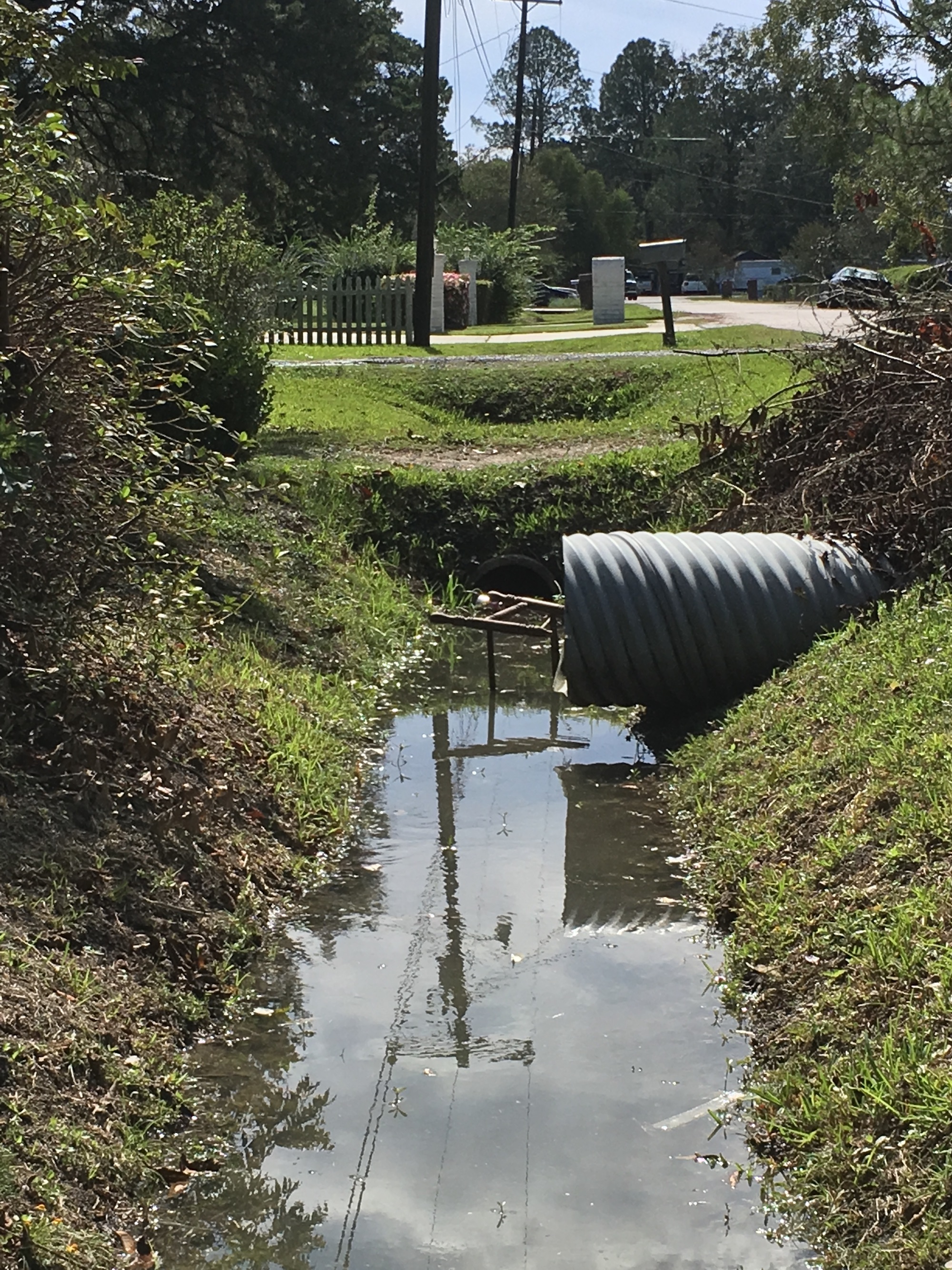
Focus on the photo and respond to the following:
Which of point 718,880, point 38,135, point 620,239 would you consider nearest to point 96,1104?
point 718,880

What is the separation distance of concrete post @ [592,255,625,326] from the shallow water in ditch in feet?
99.5

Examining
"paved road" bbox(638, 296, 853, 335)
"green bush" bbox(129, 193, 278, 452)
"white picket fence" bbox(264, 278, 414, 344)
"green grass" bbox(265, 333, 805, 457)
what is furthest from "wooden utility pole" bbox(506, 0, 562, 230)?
"green bush" bbox(129, 193, 278, 452)

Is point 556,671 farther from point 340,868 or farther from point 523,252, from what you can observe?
point 523,252

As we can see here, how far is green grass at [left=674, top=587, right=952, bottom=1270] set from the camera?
387 cm

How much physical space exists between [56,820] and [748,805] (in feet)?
10.2

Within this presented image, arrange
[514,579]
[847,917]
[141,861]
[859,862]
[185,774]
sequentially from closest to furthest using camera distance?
[847,917] → [859,862] → [141,861] → [185,774] → [514,579]

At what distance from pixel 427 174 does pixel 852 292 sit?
55.0 ft

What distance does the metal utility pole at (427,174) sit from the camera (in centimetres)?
2558

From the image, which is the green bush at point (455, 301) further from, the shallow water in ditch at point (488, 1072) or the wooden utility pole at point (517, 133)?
the shallow water in ditch at point (488, 1072)

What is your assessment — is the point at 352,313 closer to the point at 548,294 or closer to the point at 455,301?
the point at 455,301

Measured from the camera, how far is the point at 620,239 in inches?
3519

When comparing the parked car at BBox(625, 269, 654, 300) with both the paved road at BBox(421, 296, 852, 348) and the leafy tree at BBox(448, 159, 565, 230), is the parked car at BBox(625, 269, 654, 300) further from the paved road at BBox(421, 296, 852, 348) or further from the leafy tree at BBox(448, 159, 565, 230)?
the paved road at BBox(421, 296, 852, 348)

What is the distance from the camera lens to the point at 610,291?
1447 inches

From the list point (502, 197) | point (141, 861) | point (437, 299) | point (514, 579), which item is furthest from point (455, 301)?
point (502, 197)
